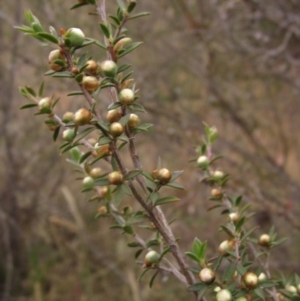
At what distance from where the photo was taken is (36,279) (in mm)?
3207

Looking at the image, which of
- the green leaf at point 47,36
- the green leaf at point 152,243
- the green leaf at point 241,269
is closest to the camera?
the green leaf at point 47,36

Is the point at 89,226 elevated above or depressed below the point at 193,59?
below

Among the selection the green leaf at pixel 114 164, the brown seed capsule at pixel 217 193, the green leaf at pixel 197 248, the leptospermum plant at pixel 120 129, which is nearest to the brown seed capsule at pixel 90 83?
the leptospermum plant at pixel 120 129

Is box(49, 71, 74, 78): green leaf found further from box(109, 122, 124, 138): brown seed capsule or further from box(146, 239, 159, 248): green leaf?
box(146, 239, 159, 248): green leaf

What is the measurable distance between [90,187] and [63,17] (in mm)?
2362

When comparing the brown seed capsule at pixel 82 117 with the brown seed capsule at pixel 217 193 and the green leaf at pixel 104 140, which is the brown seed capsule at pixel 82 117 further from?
the brown seed capsule at pixel 217 193

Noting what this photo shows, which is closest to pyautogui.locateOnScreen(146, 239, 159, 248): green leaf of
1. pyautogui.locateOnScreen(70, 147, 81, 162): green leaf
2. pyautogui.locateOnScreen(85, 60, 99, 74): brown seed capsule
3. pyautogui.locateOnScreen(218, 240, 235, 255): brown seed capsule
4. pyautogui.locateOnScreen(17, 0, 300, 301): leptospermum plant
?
pyautogui.locateOnScreen(17, 0, 300, 301): leptospermum plant

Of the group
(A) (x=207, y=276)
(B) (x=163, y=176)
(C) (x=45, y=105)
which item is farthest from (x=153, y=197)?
(C) (x=45, y=105)

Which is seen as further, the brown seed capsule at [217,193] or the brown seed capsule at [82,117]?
Result: the brown seed capsule at [217,193]

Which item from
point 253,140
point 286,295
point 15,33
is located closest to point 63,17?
point 15,33

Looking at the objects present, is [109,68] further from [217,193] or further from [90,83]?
[217,193]

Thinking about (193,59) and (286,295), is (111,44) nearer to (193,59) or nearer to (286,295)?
(286,295)

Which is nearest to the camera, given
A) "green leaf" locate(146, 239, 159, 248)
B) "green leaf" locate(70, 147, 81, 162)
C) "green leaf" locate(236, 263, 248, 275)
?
"green leaf" locate(236, 263, 248, 275)

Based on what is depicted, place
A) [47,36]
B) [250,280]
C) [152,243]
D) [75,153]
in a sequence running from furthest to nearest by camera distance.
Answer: [75,153]
[152,243]
[250,280]
[47,36]
